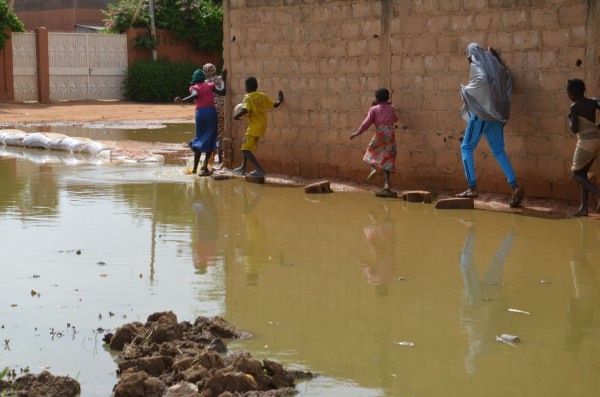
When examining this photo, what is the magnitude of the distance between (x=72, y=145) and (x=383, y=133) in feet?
23.9

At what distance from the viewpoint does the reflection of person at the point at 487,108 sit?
10672 millimetres

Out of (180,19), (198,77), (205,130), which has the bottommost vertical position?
(205,130)

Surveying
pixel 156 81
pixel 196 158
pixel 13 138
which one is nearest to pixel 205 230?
pixel 196 158

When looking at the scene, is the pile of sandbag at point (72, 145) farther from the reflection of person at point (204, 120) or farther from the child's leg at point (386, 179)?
the child's leg at point (386, 179)

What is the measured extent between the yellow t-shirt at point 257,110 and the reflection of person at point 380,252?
11.0 feet

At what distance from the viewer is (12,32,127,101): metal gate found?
30.2 m

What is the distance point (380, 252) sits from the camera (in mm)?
8406

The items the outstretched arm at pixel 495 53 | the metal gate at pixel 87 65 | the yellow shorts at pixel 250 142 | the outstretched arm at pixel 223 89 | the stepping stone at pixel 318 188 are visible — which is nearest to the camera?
the outstretched arm at pixel 495 53

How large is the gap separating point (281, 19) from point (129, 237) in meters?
5.59

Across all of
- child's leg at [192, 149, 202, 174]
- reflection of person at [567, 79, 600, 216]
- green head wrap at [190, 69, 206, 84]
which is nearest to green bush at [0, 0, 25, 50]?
green head wrap at [190, 69, 206, 84]

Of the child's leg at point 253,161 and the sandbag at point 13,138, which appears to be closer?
the child's leg at point 253,161

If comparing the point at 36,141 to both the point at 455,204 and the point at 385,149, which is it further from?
the point at 455,204

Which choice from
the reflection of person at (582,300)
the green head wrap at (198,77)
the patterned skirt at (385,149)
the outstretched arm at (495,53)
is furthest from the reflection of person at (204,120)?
the reflection of person at (582,300)

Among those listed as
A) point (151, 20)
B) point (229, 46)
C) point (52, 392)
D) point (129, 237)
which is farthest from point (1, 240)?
point (151, 20)
